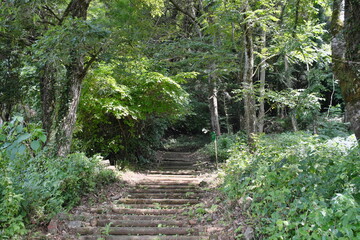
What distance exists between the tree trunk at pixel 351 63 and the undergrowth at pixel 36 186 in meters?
3.55

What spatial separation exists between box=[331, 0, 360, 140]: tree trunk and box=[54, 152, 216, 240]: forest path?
2943mm

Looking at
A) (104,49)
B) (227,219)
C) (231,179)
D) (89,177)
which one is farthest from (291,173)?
(104,49)

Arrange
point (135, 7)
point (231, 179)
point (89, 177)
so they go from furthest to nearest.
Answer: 1. point (135, 7)
2. point (89, 177)
3. point (231, 179)

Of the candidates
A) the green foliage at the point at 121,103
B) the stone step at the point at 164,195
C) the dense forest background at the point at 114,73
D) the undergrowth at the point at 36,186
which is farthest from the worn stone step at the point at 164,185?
the green foliage at the point at 121,103

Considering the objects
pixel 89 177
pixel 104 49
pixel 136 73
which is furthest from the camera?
pixel 136 73

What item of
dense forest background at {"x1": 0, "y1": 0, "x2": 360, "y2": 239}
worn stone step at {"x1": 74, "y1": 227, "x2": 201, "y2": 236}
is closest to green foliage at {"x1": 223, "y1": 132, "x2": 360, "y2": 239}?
dense forest background at {"x1": 0, "y1": 0, "x2": 360, "y2": 239}

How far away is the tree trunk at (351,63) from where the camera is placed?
354 cm

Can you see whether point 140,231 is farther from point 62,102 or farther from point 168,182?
point 62,102

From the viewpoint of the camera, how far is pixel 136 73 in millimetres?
9555

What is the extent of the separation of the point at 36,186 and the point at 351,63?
5.03 meters

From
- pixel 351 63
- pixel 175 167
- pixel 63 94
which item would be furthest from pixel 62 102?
pixel 351 63

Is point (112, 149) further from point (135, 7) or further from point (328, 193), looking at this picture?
point (328, 193)

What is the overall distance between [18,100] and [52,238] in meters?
5.53

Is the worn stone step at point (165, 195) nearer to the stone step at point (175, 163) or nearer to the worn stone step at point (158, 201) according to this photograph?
the worn stone step at point (158, 201)
